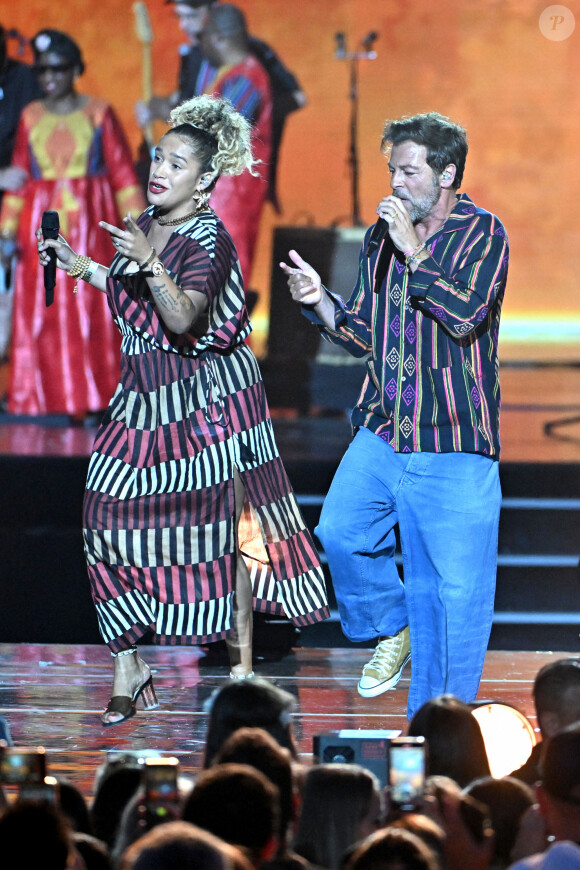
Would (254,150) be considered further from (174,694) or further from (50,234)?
(174,694)

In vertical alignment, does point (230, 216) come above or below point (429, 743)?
above

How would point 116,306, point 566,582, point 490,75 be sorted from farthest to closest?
point 490,75
point 566,582
point 116,306

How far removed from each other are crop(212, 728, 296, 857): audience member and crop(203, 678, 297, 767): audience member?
0.89 feet

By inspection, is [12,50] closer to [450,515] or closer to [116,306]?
[116,306]

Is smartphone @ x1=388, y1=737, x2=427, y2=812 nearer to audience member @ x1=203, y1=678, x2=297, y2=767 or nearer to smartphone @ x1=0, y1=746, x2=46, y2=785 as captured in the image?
audience member @ x1=203, y1=678, x2=297, y2=767

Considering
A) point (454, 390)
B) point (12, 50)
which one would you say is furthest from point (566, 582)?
point (12, 50)

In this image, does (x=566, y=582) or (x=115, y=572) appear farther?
(x=566, y=582)

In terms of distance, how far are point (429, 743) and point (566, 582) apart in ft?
10.3

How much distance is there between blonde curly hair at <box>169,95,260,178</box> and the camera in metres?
3.74

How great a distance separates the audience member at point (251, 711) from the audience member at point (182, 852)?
0.71 m

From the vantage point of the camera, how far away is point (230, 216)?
23.0 feet

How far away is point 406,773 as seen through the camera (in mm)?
1882

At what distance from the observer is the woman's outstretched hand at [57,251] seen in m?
3.67

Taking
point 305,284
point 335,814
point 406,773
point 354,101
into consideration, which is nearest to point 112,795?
point 335,814
